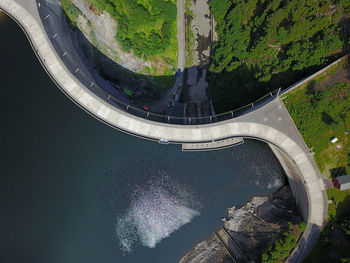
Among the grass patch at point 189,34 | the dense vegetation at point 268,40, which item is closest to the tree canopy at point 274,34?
the dense vegetation at point 268,40

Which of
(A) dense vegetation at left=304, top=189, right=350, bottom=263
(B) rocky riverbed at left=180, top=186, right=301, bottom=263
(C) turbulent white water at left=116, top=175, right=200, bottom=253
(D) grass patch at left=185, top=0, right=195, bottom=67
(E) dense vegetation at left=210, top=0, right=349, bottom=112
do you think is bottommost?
(A) dense vegetation at left=304, top=189, right=350, bottom=263

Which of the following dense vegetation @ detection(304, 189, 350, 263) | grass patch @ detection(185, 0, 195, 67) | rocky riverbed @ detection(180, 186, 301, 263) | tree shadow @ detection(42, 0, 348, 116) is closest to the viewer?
dense vegetation @ detection(304, 189, 350, 263)

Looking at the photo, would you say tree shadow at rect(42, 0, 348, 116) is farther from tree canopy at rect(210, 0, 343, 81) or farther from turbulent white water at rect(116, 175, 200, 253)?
turbulent white water at rect(116, 175, 200, 253)

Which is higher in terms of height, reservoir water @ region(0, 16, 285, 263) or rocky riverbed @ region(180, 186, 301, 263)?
reservoir water @ region(0, 16, 285, 263)

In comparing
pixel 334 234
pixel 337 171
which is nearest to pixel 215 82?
pixel 337 171

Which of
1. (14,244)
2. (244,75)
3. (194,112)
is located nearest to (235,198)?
(194,112)

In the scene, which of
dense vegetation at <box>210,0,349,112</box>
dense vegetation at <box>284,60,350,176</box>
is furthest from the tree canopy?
dense vegetation at <box>284,60,350,176</box>
